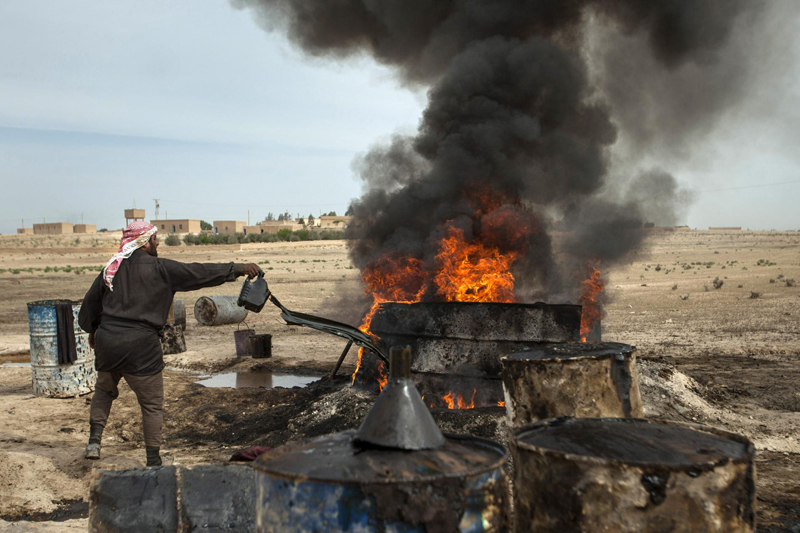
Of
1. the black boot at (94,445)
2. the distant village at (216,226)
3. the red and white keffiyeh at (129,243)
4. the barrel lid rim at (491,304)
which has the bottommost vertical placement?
the black boot at (94,445)

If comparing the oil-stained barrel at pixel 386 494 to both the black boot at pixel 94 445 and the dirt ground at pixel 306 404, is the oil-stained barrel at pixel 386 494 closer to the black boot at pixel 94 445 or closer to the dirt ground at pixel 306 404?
the dirt ground at pixel 306 404

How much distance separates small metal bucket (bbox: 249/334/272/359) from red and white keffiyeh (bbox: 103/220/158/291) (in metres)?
6.22

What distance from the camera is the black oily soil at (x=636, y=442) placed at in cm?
231

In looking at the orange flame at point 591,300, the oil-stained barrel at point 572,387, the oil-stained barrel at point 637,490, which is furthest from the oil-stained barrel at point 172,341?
the oil-stained barrel at point 637,490

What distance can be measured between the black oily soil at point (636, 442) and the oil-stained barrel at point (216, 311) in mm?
13004

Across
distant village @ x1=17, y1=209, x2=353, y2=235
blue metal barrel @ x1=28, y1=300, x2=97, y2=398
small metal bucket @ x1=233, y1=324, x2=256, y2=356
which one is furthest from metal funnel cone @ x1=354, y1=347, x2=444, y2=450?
distant village @ x1=17, y1=209, x2=353, y2=235

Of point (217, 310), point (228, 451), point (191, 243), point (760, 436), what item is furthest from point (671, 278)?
point (191, 243)

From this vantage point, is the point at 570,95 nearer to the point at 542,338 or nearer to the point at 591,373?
the point at 542,338

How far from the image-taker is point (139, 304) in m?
4.91

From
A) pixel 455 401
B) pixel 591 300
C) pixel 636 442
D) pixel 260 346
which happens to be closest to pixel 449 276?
pixel 455 401

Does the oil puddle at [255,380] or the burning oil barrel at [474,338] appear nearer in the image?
the burning oil barrel at [474,338]

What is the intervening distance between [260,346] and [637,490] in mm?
9690

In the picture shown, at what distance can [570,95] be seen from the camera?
1233 centimetres

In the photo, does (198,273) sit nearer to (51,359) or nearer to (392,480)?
(392,480)
